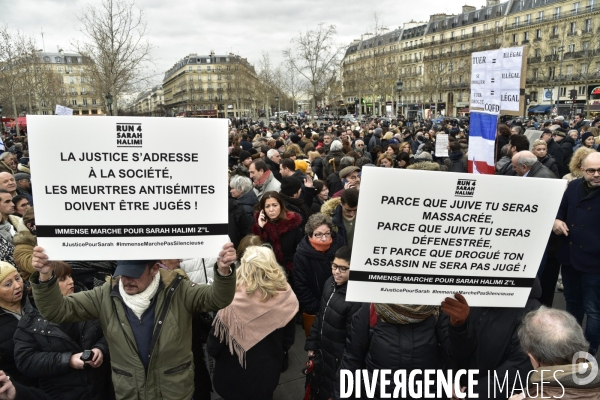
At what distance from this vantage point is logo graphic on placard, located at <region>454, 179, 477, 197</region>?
7.02 ft

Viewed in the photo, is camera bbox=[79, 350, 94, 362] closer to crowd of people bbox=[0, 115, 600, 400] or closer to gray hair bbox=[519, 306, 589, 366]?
crowd of people bbox=[0, 115, 600, 400]

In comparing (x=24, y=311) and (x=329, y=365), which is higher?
(x=24, y=311)

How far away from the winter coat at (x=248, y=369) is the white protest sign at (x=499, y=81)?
14.8 ft

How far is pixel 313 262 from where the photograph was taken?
396 cm

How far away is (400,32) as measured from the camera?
262ft

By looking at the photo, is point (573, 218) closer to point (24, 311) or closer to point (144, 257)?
point (144, 257)

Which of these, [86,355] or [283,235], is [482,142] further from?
[86,355]

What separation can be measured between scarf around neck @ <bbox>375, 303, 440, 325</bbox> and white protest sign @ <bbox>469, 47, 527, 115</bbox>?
4.14 meters

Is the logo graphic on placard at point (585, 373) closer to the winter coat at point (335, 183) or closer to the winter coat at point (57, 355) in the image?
the winter coat at point (57, 355)

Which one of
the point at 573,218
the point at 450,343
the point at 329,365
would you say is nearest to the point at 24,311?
the point at 329,365

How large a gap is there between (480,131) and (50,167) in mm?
5804

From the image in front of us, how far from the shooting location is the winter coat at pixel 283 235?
458 cm

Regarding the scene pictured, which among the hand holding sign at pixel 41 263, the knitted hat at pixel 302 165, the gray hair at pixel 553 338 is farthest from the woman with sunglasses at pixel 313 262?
the knitted hat at pixel 302 165

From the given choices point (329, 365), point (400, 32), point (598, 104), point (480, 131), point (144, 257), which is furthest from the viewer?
point (400, 32)
